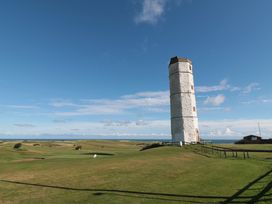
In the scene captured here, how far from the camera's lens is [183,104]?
54.4 m

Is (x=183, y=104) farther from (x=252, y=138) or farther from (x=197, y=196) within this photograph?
(x=197, y=196)

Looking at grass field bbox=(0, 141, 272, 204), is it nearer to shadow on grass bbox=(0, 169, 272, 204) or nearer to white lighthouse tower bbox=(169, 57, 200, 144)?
shadow on grass bbox=(0, 169, 272, 204)

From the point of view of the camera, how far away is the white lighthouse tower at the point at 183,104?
178 feet

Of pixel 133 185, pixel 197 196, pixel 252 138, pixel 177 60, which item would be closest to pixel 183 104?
pixel 177 60

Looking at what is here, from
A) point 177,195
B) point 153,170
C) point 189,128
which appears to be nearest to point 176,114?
point 189,128

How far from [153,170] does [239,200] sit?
9.93 metres

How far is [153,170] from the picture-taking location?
2169 centimetres

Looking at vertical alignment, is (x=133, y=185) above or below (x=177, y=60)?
below

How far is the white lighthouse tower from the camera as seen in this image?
178 feet

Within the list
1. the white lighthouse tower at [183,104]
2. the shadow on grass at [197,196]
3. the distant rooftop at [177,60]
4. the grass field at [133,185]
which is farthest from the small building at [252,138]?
the shadow on grass at [197,196]

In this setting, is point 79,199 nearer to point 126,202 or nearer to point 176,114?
point 126,202

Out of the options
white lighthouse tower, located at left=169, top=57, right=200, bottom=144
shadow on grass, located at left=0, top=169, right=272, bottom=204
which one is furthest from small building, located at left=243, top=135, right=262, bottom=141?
shadow on grass, located at left=0, top=169, right=272, bottom=204

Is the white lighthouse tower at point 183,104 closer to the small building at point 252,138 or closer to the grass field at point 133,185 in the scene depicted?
the grass field at point 133,185

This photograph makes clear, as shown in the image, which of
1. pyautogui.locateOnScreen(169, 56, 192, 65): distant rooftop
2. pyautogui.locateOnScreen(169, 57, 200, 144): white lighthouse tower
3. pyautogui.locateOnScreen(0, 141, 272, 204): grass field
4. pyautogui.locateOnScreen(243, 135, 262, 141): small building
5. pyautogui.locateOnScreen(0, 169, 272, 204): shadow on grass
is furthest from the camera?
pyautogui.locateOnScreen(243, 135, 262, 141): small building
